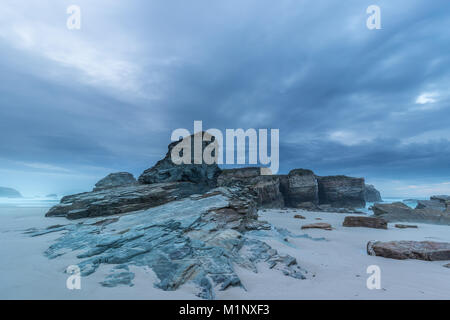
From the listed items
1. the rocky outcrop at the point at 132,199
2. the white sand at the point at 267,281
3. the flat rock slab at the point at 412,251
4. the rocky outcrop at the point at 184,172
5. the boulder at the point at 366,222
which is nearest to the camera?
the white sand at the point at 267,281

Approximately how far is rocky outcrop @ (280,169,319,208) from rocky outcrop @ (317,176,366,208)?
578cm

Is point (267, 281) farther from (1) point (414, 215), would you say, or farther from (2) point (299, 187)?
(2) point (299, 187)

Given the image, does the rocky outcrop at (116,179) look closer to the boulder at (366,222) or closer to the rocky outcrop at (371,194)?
the boulder at (366,222)

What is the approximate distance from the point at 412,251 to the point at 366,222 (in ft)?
25.5

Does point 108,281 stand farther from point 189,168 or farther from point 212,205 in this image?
point 189,168

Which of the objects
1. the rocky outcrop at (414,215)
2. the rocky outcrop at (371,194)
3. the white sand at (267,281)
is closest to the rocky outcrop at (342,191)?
the rocky outcrop at (414,215)

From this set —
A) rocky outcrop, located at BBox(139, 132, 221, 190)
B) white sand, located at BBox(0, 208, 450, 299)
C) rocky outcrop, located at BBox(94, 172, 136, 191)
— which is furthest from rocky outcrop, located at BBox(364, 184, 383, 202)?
white sand, located at BBox(0, 208, 450, 299)

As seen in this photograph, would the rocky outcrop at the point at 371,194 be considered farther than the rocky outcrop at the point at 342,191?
Yes

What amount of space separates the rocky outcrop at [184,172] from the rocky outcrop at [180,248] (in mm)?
4130

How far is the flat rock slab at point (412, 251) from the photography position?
6.36 meters

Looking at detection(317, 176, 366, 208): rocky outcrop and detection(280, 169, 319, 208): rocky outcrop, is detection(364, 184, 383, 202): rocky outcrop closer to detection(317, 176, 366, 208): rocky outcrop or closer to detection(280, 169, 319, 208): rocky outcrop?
detection(317, 176, 366, 208): rocky outcrop

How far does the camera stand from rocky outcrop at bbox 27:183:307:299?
13.4 feet

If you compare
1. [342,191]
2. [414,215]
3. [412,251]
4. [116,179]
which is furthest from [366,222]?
[342,191]

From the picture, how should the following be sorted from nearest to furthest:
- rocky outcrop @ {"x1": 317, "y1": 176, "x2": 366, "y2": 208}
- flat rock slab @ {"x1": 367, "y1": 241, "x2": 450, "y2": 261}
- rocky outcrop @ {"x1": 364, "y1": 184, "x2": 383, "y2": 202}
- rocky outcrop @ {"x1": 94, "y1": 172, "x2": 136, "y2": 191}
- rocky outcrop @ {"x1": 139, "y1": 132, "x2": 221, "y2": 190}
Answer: flat rock slab @ {"x1": 367, "y1": 241, "x2": 450, "y2": 261} → rocky outcrop @ {"x1": 139, "y1": 132, "x2": 221, "y2": 190} → rocky outcrop @ {"x1": 94, "y1": 172, "x2": 136, "y2": 191} → rocky outcrop @ {"x1": 317, "y1": 176, "x2": 366, "y2": 208} → rocky outcrop @ {"x1": 364, "y1": 184, "x2": 383, "y2": 202}
